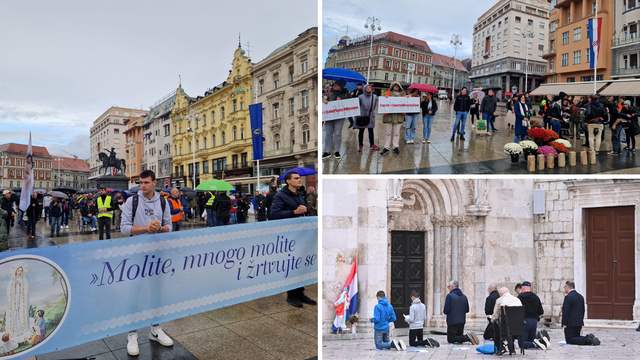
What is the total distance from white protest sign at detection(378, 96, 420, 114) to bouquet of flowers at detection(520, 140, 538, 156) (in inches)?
97.2

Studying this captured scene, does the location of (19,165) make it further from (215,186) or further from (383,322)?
(383,322)

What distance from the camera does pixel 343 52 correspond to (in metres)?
23.1

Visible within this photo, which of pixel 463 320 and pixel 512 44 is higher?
pixel 512 44

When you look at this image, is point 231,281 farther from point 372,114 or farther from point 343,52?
point 343,52

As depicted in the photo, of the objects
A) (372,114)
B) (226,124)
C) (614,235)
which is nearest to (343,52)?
(372,114)

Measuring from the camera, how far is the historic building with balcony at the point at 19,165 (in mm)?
58219

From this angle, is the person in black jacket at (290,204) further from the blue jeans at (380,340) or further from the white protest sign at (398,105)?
the white protest sign at (398,105)

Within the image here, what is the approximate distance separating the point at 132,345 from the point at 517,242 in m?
9.40

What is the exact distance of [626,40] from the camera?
2552 centimetres

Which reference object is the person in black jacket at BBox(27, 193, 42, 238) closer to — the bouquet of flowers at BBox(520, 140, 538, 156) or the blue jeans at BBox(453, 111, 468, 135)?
the blue jeans at BBox(453, 111, 468, 135)

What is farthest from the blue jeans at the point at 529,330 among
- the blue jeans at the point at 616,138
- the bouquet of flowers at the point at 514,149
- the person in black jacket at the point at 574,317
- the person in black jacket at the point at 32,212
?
the person in black jacket at the point at 32,212

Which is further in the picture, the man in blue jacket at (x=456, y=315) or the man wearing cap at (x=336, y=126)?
the man wearing cap at (x=336, y=126)

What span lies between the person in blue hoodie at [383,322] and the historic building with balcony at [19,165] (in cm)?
5547

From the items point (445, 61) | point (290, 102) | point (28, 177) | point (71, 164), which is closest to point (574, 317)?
point (28, 177)
